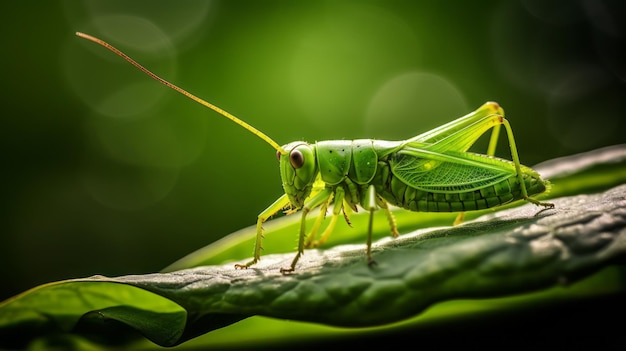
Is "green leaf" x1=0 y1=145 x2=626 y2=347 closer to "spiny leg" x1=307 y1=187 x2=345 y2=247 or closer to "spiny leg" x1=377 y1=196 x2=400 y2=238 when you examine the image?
"spiny leg" x1=377 y1=196 x2=400 y2=238

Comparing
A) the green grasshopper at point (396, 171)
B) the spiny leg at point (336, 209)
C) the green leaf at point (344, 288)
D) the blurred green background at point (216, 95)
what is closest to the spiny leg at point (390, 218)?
→ the green grasshopper at point (396, 171)

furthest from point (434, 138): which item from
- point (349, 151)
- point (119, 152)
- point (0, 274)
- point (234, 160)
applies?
point (0, 274)

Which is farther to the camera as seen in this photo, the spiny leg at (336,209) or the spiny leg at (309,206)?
the spiny leg at (336,209)

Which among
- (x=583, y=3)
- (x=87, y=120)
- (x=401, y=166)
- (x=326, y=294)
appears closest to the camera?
(x=326, y=294)

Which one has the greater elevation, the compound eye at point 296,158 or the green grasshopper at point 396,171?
the compound eye at point 296,158

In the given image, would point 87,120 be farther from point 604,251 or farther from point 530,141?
point 604,251

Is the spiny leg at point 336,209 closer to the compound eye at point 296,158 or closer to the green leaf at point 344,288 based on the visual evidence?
the compound eye at point 296,158

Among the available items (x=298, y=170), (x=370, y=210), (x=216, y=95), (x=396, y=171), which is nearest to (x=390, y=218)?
(x=396, y=171)
